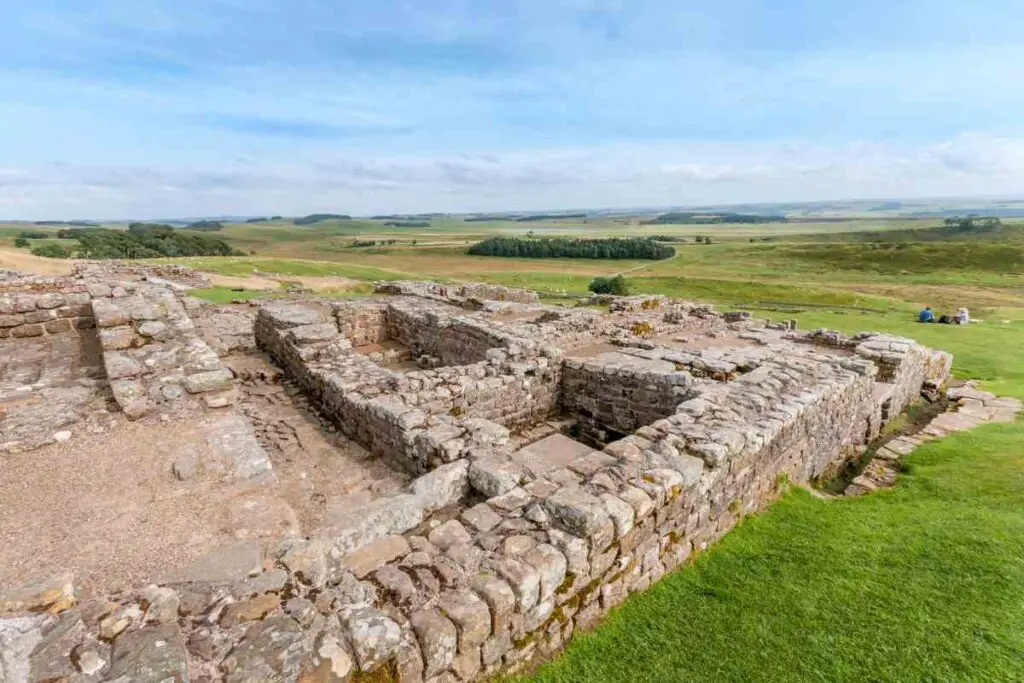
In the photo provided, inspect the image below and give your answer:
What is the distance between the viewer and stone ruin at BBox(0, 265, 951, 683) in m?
3.12

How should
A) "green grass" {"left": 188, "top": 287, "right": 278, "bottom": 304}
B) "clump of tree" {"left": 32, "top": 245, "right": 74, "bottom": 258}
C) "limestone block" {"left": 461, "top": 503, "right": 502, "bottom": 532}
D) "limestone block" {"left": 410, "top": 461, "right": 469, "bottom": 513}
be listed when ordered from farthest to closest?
1. "clump of tree" {"left": 32, "top": 245, "right": 74, "bottom": 258}
2. "green grass" {"left": 188, "top": 287, "right": 278, "bottom": 304}
3. "limestone block" {"left": 410, "top": 461, "right": 469, "bottom": 513}
4. "limestone block" {"left": 461, "top": 503, "right": 502, "bottom": 532}

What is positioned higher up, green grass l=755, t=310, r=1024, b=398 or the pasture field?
the pasture field

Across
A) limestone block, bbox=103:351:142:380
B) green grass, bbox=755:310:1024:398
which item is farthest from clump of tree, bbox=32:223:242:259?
green grass, bbox=755:310:1024:398

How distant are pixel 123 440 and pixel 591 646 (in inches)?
228

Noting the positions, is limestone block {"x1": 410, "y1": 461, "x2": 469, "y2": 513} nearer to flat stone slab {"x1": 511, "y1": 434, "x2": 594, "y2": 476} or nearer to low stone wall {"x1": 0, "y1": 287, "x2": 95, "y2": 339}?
flat stone slab {"x1": 511, "y1": 434, "x2": 594, "y2": 476}

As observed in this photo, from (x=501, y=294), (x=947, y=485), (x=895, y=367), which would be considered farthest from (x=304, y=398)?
(x=501, y=294)

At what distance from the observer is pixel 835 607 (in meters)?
4.25

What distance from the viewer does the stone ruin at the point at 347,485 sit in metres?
3.12

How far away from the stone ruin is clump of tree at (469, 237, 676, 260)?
277ft

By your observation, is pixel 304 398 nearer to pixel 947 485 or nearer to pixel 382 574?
pixel 382 574

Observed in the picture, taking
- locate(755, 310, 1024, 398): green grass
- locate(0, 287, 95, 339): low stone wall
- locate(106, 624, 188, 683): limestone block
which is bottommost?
locate(755, 310, 1024, 398): green grass

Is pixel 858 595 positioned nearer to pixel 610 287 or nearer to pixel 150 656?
pixel 150 656

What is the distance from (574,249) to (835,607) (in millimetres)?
93134

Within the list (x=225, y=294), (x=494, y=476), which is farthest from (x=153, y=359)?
(x=225, y=294)
